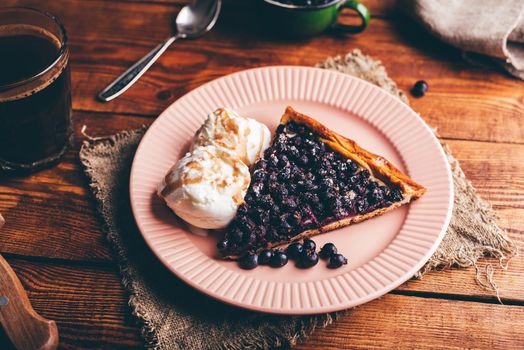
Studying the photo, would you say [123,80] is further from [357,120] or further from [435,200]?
[435,200]

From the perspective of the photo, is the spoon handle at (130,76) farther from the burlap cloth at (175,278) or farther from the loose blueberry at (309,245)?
the loose blueberry at (309,245)

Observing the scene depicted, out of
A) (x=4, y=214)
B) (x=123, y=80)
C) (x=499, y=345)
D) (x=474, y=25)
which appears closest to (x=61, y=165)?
(x=4, y=214)

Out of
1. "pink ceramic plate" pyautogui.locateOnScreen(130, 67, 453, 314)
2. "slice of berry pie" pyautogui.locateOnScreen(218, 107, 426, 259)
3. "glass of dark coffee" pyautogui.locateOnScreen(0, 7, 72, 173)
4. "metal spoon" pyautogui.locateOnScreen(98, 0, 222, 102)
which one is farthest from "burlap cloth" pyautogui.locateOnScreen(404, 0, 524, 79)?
"glass of dark coffee" pyautogui.locateOnScreen(0, 7, 72, 173)

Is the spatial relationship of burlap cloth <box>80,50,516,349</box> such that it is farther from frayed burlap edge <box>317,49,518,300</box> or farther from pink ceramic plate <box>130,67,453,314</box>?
pink ceramic plate <box>130,67,453,314</box>

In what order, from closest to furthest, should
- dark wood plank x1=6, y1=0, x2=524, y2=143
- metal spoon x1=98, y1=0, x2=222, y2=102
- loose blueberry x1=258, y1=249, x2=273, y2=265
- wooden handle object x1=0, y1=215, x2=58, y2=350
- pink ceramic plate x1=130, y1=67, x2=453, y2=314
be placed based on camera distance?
1. wooden handle object x1=0, y1=215, x2=58, y2=350
2. pink ceramic plate x1=130, y1=67, x2=453, y2=314
3. loose blueberry x1=258, y1=249, x2=273, y2=265
4. dark wood plank x1=6, y1=0, x2=524, y2=143
5. metal spoon x1=98, y1=0, x2=222, y2=102

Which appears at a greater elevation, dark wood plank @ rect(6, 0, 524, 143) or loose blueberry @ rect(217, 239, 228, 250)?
dark wood plank @ rect(6, 0, 524, 143)

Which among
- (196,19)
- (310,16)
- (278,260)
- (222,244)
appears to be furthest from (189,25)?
(278,260)

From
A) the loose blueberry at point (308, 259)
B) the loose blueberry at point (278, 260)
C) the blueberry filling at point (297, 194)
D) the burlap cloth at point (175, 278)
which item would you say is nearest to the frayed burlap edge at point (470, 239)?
the burlap cloth at point (175, 278)
